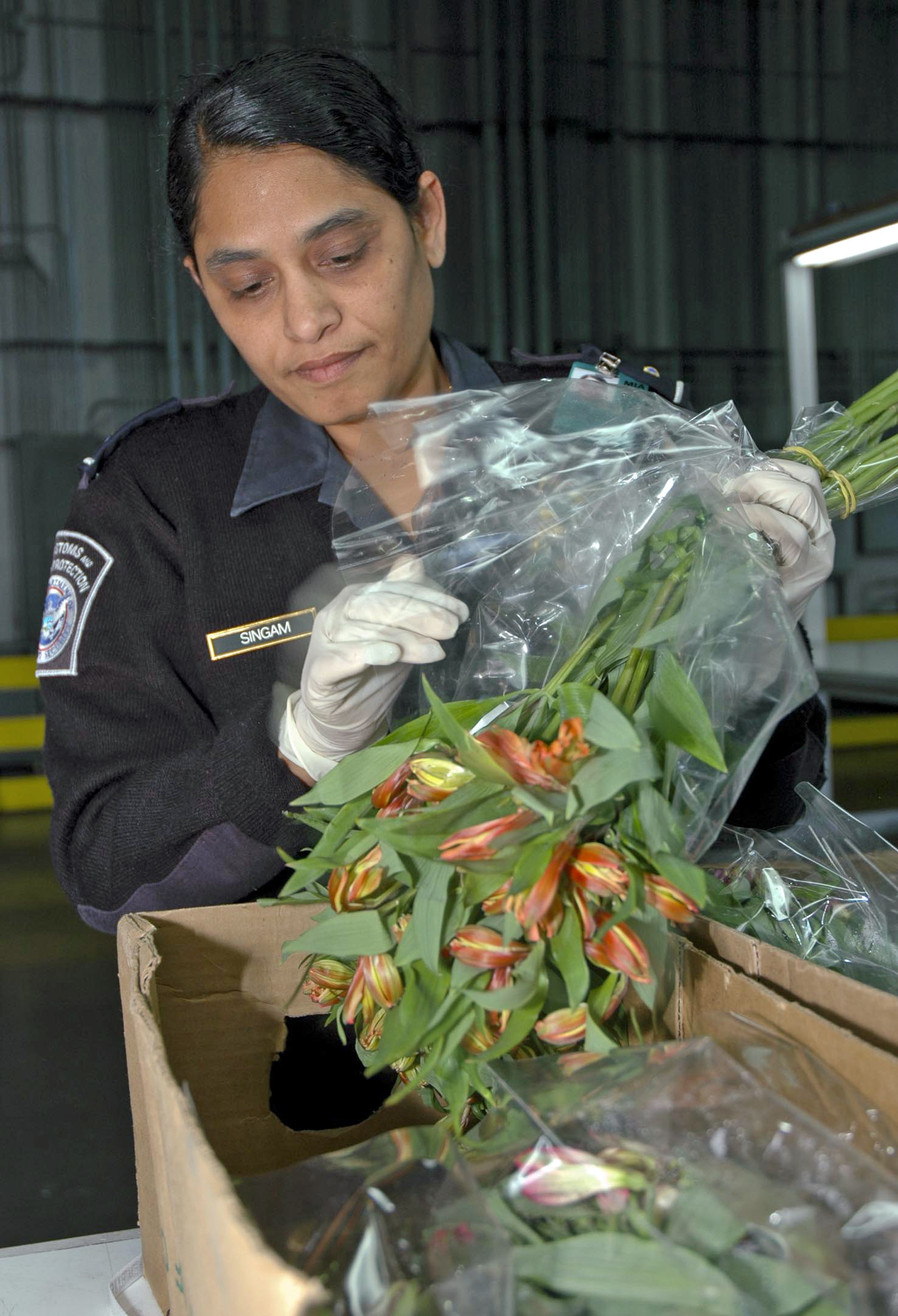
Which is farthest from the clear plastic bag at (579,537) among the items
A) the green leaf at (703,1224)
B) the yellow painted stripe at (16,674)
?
the yellow painted stripe at (16,674)

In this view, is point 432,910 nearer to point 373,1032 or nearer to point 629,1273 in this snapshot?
point 373,1032

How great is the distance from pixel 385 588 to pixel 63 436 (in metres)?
5.52

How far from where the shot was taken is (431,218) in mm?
1348

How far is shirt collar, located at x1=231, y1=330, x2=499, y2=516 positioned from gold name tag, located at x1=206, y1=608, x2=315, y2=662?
128mm

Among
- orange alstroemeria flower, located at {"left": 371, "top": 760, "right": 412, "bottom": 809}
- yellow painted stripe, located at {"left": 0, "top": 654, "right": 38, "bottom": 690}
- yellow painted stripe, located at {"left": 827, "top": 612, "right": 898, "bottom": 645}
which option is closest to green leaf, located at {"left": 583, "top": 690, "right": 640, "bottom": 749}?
orange alstroemeria flower, located at {"left": 371, "top": 760, "right": 412, "bottom": 809}

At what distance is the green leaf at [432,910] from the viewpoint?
0.55 m

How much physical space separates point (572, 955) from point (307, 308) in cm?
78

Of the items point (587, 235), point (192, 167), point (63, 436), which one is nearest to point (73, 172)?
point (63, 436)

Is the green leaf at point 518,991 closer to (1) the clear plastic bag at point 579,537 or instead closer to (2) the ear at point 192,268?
(1) the clear plastic bag at point 579,537

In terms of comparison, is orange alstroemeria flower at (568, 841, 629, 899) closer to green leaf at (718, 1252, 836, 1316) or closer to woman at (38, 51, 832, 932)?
green leaf at (718, 1252, 836, 1316)

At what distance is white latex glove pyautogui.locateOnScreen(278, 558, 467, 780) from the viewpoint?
2.51 feet

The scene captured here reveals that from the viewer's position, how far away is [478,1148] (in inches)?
18.1

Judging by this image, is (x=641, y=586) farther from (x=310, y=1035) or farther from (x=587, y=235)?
(x=587, y=235)

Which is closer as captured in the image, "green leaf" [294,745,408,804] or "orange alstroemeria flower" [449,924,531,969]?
"orange alstroemeria flower" [449,924,531,969]
